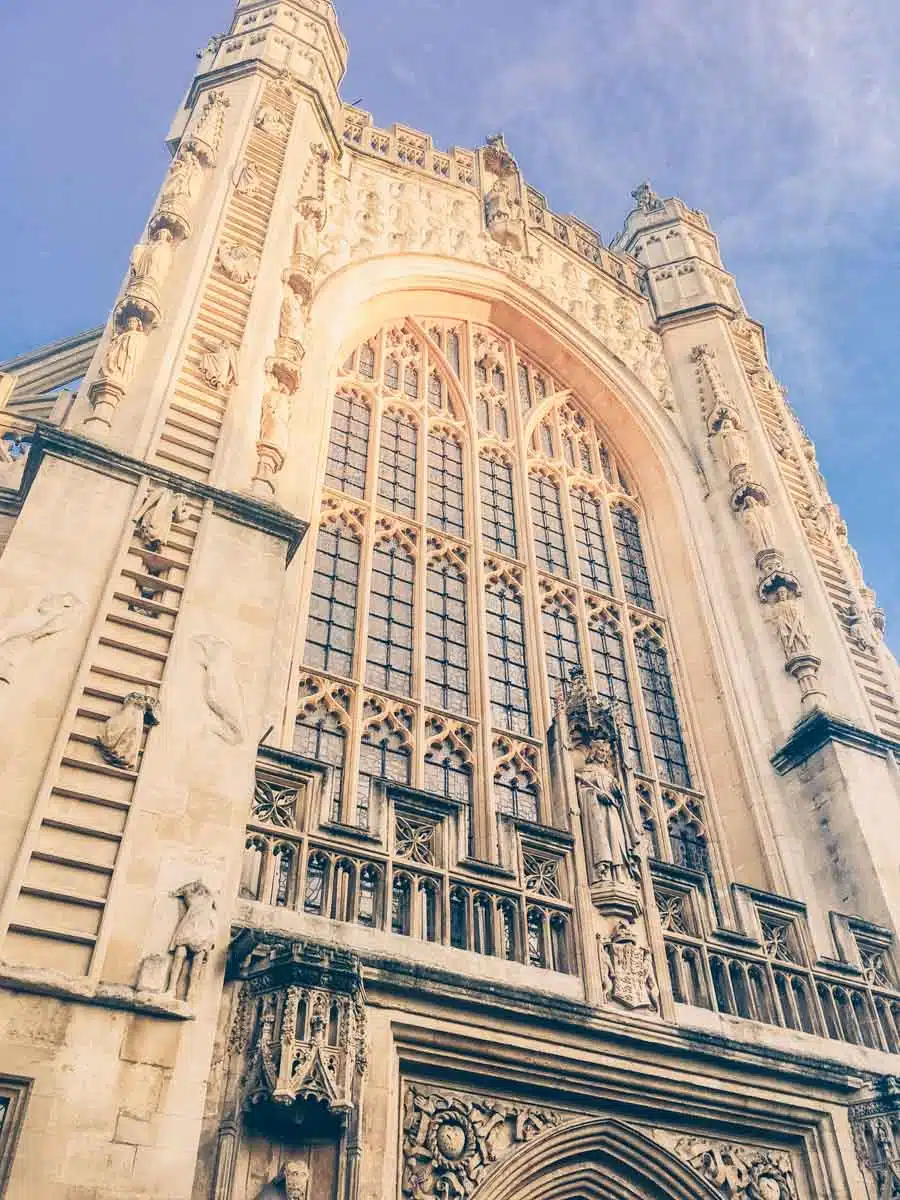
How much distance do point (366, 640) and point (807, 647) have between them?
5892mm

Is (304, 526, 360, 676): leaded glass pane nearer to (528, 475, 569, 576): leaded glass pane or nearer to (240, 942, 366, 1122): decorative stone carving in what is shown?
(528, 475, 569, 576): leaded glass pane

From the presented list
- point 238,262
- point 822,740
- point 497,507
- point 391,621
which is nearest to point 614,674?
point 822,740

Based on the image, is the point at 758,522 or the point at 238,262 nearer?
the point at 238,262

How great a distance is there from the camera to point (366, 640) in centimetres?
1276

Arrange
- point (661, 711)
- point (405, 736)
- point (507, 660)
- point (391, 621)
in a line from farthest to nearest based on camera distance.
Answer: point (661, 711), point (507, 660), point (391, 621), point (405, 736)

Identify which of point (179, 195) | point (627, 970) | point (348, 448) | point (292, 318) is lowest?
point (627, 970)

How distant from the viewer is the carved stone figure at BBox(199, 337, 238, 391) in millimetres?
12188

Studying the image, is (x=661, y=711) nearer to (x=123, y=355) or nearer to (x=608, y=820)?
(x=608, y=820)

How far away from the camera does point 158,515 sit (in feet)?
32.4

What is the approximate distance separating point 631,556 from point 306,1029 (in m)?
11.2

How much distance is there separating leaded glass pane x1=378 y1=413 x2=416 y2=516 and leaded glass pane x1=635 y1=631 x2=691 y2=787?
3.87 meters

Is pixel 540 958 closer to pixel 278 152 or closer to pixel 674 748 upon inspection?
pixel 674 748

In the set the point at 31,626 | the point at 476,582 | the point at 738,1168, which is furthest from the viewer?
the point at 476,582

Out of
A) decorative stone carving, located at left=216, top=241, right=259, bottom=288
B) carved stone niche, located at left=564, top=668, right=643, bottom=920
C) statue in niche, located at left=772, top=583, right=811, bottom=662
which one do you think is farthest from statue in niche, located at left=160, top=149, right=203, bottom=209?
statue in niche, located at left=772, top=583, right=811, bottom=662
